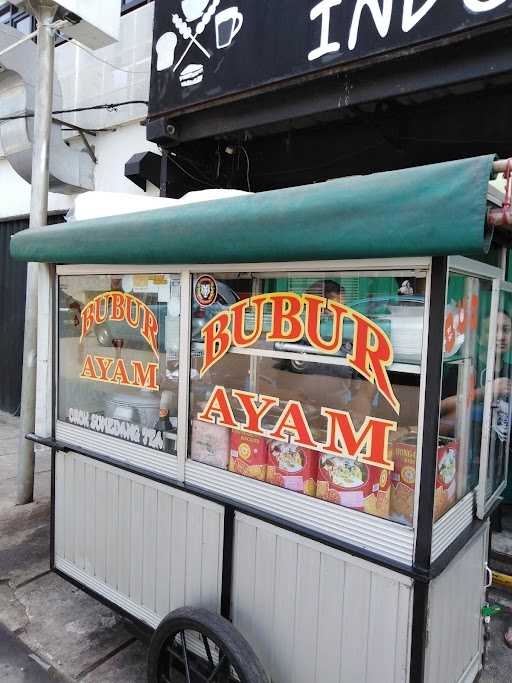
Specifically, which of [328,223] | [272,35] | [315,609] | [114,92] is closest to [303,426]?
[315,609]

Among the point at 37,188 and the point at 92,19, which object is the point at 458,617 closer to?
the point at 37,188

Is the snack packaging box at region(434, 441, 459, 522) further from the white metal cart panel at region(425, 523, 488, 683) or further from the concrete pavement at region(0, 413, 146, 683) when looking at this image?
the concrete pavement at region(0, 413, 146, 683)

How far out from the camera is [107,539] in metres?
3.09

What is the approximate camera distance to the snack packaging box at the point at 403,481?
81.1 inches

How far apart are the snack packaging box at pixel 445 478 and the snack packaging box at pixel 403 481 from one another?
0.37ft

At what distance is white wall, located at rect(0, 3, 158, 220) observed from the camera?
5738 mm

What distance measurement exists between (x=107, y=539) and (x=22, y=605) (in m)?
0.95

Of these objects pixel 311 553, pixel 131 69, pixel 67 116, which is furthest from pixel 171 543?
pixel 67 116

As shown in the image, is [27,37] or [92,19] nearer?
[92,19]

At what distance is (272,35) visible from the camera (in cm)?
395

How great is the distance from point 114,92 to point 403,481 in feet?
18.9

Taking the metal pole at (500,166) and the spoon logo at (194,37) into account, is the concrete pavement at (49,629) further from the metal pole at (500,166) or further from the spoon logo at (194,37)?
the spoon logo at (194,37)

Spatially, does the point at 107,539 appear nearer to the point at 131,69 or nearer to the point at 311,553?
the point at 311,553

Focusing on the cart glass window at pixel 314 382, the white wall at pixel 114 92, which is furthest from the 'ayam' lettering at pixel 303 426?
the white wall at pixel 114 92
